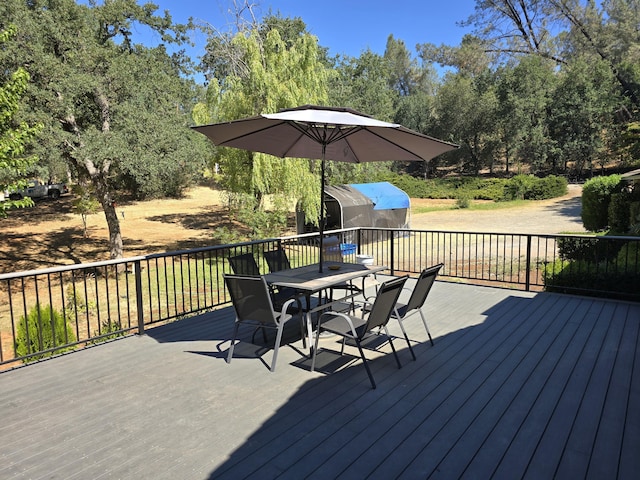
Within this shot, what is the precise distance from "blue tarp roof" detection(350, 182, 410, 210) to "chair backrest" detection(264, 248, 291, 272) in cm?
1011

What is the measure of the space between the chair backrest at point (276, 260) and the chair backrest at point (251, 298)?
1.68 metres

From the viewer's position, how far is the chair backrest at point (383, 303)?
10.4 ft

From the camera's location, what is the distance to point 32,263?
1396 cm

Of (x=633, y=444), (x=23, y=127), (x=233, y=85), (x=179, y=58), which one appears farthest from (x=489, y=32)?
(x=633, y=444)

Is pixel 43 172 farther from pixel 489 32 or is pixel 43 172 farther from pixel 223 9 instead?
pixel 489 32

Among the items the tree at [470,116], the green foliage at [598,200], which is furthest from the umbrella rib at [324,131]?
the tree at [470,116]

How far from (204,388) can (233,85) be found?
10.3 meters

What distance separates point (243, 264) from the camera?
16.1 ft

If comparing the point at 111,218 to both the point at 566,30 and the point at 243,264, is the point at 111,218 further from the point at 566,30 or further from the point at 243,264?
the point at 566,30

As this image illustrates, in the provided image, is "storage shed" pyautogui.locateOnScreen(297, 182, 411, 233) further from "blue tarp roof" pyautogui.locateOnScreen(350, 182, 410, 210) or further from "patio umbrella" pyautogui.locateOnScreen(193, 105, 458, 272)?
"patio umbrella" pyautogui.locateOnScreen(193, 105, 458, 272)

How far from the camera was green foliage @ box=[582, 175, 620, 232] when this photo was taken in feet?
41.2

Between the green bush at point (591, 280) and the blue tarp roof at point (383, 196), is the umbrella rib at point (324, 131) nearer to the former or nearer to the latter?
the green bush at point (591, 280)

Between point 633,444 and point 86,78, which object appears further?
point 86,78

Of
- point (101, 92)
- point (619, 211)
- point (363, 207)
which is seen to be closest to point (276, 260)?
point (101, 92)
